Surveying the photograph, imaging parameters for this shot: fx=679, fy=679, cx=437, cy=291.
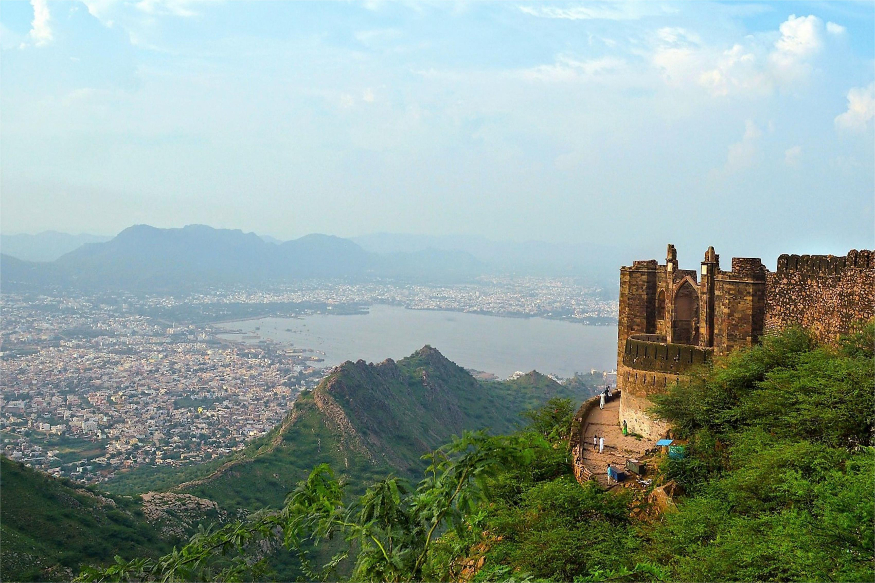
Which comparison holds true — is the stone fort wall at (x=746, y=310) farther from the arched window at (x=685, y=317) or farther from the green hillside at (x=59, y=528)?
the green hillside at (x=59, y=528)

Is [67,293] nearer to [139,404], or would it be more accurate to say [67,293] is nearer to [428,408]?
[139,404]

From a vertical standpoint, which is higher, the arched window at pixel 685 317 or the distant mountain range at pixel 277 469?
the arched window at pixel 685 317

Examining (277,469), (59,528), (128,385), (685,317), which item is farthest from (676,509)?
(128,385)

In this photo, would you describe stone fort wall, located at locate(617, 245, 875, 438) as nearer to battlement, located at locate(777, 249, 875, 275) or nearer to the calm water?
battlement, located at locate(777, 249, 875, 275)

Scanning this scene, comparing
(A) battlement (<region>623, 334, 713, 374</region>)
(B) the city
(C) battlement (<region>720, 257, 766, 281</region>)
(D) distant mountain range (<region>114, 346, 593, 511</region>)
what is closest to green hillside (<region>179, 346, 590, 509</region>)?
(D) distant mountain range (<region>114, 346, 593, 511</region>)

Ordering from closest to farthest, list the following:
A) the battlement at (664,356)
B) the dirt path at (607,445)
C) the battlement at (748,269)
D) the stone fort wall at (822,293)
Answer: the stone fort wall at (822,293), the dirt path at (607,445), the battlement at (748,269), the battlement at (664,356)

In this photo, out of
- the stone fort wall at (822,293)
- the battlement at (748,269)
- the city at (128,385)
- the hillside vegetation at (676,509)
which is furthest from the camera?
the city at (128,385)

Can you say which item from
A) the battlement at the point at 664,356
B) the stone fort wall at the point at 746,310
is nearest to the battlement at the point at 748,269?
the stone fort wall at the point at 746,310

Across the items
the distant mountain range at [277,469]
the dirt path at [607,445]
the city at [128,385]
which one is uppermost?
the dirt path at [607,445]
